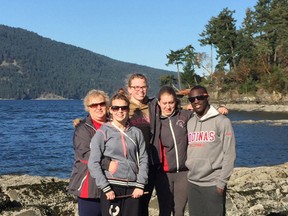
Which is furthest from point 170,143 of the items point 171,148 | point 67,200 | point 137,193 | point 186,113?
point 67,200

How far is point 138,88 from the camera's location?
3.94 meters

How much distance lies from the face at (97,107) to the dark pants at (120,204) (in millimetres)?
727

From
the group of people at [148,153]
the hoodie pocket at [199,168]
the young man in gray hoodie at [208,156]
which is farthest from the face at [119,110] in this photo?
the hoodie pocket at [199,168]

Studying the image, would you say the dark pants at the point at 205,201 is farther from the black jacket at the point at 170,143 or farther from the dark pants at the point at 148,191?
the dark pants at the point at 148,191

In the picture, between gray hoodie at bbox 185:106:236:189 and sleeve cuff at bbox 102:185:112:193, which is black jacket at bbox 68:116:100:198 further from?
gray hoodie at bbox 185:106:236:189

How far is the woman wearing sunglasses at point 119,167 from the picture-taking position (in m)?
3.22

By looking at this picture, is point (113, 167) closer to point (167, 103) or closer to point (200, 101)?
point (167, 103)

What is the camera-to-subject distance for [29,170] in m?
16.0

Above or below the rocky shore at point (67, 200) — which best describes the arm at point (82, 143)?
above

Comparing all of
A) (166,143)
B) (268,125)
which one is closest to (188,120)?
(166,143)

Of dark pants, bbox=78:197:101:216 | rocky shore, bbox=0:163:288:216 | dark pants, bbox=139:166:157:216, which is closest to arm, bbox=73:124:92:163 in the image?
dark pants, bbox=78:197:101:216

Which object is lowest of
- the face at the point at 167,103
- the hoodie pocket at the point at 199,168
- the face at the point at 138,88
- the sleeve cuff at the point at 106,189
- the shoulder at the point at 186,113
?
the sleeve cuff at the point at 106,189

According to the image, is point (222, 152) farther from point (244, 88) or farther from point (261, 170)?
point (244, 88)

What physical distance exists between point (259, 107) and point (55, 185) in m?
50.5
